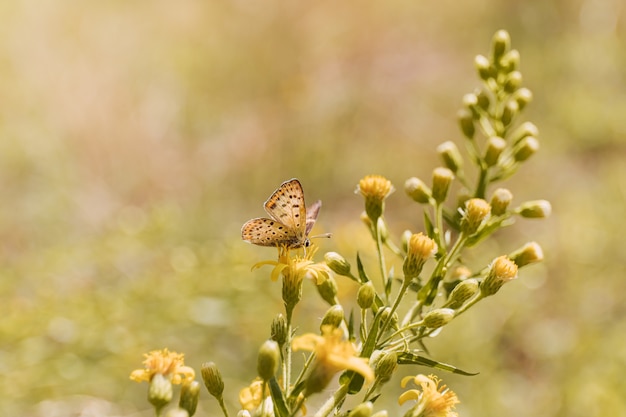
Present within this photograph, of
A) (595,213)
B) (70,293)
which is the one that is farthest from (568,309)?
(70,293)

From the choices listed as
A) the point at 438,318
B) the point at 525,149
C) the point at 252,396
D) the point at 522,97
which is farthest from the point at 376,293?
the point at 522,97

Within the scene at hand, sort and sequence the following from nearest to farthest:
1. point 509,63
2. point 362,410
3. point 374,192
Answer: point 362,410
point 374,192
point 509,63

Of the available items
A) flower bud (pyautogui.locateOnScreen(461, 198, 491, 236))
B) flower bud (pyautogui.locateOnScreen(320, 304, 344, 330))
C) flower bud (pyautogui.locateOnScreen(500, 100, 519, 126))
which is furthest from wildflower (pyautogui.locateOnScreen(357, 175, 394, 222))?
flower bud (pyautogui.locateOnScreen(500, 100, 519, 126))

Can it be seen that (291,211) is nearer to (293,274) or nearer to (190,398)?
(293,274)

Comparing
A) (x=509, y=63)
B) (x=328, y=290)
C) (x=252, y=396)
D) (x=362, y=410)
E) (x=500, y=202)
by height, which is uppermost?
(x=509, y=63)

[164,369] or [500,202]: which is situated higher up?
[500,202]

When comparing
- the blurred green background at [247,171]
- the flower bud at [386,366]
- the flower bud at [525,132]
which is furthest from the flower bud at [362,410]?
the blurred green background at [247,171]

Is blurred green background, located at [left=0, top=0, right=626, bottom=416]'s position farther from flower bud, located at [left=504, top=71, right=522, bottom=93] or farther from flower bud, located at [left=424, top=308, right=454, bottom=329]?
flower bud, located at [left=424, top=308, right=454, bottom=329]
